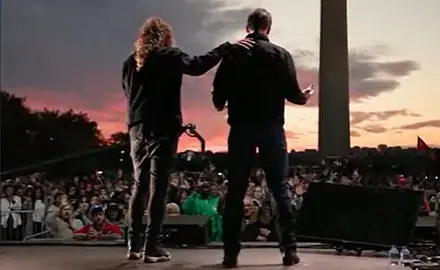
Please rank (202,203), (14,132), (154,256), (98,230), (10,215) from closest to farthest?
(154,256) < (98,230) < (202,203) < (10,215) < (14,132)

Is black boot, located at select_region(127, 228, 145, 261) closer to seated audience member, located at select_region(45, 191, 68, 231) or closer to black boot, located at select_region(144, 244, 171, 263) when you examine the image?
black boot, located at select_region(144, 244, 171, 263)

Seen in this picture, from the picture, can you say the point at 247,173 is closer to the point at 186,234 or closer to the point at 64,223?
the point at 186,234

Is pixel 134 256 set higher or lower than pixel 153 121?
lower

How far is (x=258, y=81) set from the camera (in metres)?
2.66

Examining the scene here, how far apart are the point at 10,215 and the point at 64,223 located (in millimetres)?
403

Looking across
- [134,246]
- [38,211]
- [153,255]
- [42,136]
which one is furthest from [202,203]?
[153,255]

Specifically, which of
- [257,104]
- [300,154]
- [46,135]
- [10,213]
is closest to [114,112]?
[46,135]

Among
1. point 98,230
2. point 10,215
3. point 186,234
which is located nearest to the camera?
point 186,234

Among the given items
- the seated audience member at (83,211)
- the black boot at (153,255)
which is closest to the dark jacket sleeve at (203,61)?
the black boot at (153,255)

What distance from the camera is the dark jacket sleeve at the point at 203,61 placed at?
2.68 metres

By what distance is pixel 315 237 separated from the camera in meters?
3.16

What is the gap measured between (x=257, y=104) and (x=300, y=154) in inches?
72.2

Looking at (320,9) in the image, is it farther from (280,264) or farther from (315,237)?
(280,264)

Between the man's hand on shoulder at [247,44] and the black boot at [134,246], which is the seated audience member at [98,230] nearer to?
the black boot at [134,246]
